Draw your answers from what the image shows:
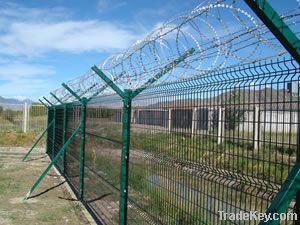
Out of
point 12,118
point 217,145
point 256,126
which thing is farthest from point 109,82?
point 12,118

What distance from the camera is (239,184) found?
9.79ft

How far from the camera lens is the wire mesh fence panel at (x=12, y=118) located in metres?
27.4

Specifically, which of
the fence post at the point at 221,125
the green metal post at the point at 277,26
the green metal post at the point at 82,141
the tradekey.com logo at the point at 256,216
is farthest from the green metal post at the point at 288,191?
the green metal post at the point at 82,141

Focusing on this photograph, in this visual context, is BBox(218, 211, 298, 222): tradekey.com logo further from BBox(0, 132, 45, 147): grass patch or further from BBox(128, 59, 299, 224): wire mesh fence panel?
BBox(0, 132, 45, 147): grass patch

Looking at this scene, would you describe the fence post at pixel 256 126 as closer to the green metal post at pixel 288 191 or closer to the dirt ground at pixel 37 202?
the green metal post at pixel 288 191

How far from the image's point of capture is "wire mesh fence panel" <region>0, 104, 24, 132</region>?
89.9 ft

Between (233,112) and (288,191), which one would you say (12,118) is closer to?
(233,112)

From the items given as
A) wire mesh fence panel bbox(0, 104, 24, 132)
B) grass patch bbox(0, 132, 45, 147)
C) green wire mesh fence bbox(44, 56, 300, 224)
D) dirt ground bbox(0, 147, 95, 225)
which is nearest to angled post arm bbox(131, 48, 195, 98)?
green wire mesh fence bbox(44, 56, 300, 224)

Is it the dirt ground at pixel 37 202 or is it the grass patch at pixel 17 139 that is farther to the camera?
the grass patch at pixel 17 139

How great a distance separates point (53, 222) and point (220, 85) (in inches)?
190

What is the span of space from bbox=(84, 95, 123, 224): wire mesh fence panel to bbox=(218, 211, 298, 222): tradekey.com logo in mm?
3098

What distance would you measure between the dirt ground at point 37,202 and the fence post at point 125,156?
1.66 meters

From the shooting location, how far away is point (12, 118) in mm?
28562

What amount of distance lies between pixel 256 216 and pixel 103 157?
4810mm
